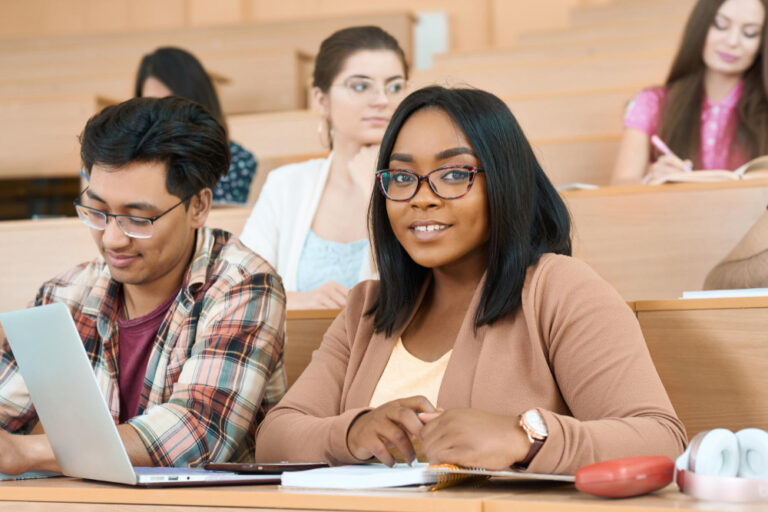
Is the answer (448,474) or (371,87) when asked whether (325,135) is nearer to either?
(371,87)

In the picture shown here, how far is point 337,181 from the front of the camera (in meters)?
1.43

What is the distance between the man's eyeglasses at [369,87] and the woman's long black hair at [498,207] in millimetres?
618

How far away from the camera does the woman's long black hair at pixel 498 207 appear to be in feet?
2.43

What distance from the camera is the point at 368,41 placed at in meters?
1.43

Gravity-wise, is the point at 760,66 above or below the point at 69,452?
above

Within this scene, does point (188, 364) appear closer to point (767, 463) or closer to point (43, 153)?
point (767, 463)

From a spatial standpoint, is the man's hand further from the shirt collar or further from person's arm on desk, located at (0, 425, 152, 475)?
the shirt collar

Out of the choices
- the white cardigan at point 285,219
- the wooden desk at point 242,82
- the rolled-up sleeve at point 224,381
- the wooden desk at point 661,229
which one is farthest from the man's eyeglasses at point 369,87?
the wooden desk at point 242,82

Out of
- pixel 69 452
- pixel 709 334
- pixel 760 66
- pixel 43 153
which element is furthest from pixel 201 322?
pixel 43 153

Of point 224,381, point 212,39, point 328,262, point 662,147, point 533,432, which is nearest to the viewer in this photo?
point 533,432

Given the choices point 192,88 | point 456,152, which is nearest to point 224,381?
point 456,152

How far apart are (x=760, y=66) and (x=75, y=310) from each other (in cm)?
118

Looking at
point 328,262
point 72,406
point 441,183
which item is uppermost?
point 441,183

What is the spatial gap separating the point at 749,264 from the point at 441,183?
33cm
